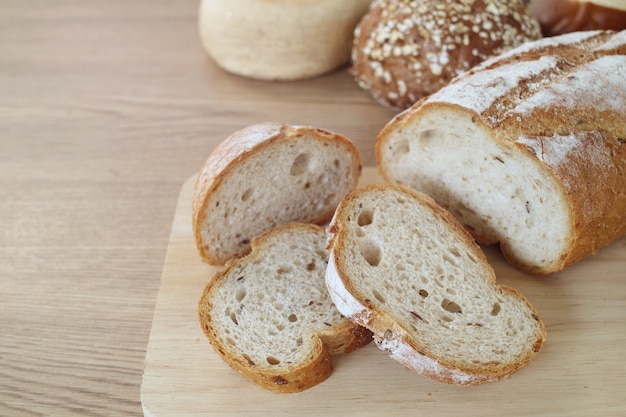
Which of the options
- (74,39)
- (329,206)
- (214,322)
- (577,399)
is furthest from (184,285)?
(74,39)

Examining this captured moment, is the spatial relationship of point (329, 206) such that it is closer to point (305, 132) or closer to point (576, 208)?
point (305, 132)

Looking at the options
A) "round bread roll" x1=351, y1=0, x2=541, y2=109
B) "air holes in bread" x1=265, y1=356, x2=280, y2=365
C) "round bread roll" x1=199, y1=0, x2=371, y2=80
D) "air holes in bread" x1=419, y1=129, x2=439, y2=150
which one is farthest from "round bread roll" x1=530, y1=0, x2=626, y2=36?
"air holes in bread" x1=265, y1=356, x2=280, y2=365

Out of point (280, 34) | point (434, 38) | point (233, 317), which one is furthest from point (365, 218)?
point (280, 34)

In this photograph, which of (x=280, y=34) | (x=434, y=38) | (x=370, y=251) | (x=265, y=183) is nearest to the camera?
(x=370, y=251)

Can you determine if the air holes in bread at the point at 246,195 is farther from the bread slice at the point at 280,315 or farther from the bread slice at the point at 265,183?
the bread slice at the point at 280,315

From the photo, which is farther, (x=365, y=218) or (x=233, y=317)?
(x=365, y=218)

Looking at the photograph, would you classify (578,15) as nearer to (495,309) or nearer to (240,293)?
(495,309)

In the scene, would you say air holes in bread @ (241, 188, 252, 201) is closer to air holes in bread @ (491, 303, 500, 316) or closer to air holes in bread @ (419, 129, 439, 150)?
air holes in bread @ (419, 129, 439, 150)
